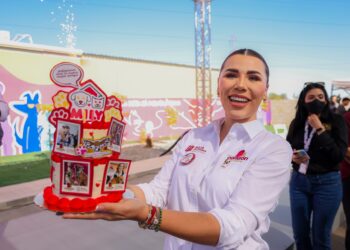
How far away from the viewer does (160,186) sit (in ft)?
5.08

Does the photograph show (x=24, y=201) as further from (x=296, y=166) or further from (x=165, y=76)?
(x=165, y=76)

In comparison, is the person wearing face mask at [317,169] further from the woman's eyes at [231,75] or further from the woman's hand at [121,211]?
the woman's hand at [121,211]

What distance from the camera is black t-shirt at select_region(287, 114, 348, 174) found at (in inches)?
96.3

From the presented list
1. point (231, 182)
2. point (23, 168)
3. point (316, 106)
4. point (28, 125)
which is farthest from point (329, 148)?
point (28, 125)

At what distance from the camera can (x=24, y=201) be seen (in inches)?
218

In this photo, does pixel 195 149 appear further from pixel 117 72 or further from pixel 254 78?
pixel 117 72

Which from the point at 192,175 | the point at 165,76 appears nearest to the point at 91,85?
the point at 192,175

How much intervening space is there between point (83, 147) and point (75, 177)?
0.13m

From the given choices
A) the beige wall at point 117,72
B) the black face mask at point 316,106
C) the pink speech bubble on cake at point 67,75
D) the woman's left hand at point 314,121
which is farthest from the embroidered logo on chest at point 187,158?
the beige wall at point 117,72

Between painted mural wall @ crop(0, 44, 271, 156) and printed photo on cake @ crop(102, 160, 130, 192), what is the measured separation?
6572mm

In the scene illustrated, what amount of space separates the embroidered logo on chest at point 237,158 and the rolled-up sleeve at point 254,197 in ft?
0.17

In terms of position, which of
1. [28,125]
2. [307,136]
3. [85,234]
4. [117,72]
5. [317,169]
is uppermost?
[117,72]

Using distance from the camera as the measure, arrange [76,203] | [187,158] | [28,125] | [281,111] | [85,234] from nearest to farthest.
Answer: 1. [76,203]
2. [187,158]
3. [85,234]
4. [28,125]
5. [281,111]

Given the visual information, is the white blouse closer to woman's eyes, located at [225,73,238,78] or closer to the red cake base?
woman's eyes, located at [225,73,238,78]
